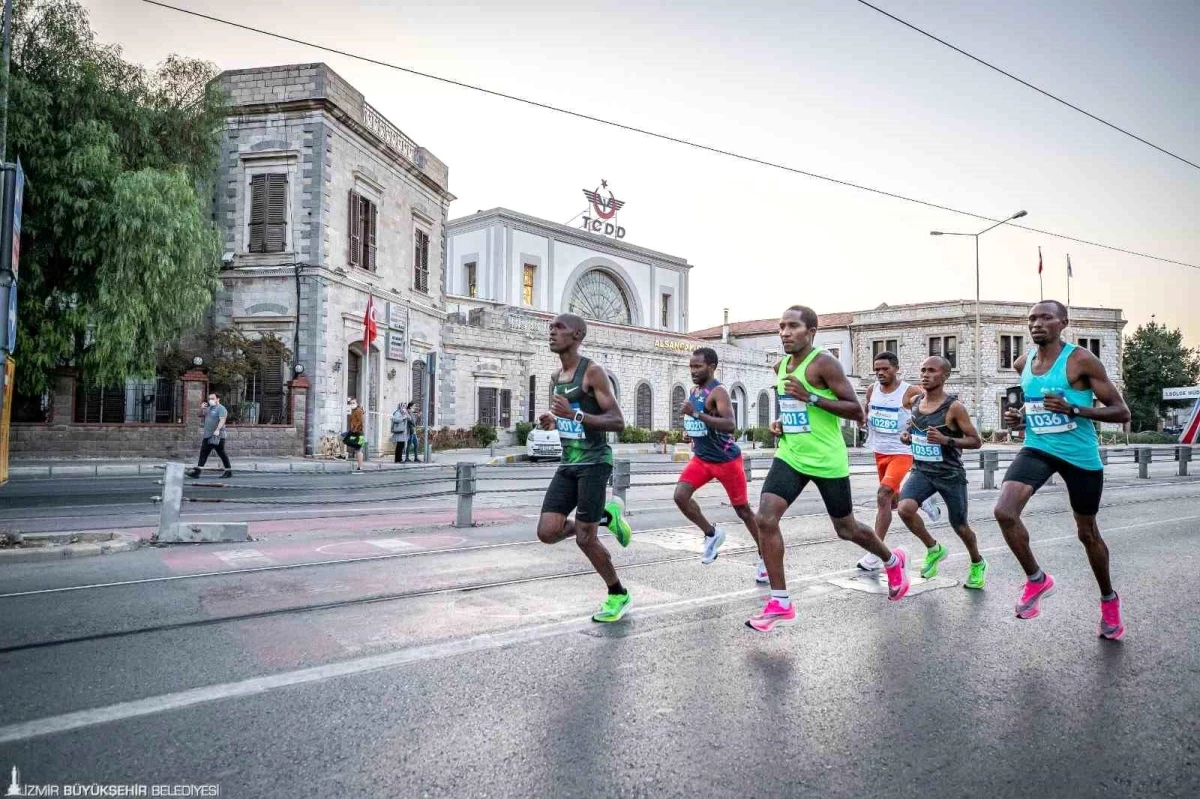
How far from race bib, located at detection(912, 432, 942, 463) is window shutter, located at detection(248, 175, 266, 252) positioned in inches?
854

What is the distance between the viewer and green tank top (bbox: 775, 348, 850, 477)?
5.05m

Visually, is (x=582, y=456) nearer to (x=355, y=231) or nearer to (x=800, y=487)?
(x=800, y=487)

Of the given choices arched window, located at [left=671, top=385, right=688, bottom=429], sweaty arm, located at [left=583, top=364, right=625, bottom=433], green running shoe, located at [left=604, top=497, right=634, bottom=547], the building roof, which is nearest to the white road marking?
green running shoe, located at [left=604, top=497, right=634, bottom=547]

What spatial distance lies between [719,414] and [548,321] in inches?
1275

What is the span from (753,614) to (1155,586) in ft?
12.2

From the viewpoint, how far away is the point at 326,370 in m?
23.2

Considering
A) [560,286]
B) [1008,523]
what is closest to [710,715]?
[1008,523]

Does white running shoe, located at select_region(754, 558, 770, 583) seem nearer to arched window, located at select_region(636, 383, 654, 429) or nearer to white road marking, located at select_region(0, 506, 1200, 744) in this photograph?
white road marking, located at select_region(0, 506, 1200, 744)

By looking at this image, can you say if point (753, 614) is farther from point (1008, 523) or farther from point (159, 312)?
point (159, 312)

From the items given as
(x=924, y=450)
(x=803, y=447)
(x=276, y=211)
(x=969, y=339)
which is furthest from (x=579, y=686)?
(x=969, y=339)

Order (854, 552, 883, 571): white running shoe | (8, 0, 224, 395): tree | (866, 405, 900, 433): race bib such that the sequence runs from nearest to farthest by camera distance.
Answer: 1. (854, 552, 883, 571): white running shoe
2. (866, 405, 900, 433): race bib
3. (8, 0, 224, 395): tree

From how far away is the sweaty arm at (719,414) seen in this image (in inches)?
274

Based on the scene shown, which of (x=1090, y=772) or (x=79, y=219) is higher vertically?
(x=79, y=219)

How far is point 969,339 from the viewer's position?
56594 mm
